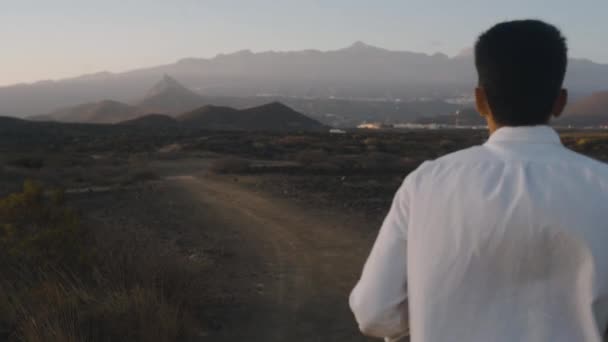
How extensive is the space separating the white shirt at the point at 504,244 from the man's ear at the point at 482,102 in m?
0.13

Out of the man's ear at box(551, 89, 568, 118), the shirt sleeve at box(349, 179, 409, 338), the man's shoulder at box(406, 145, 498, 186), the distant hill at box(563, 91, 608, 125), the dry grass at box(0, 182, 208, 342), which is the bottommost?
the distant hill at box(563, 91, 608, 125)

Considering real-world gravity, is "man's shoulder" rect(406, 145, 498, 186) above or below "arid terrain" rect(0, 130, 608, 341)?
above

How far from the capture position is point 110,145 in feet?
125

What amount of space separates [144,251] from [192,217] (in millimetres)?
5736

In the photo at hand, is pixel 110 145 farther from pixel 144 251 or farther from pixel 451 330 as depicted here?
pixel 451 330

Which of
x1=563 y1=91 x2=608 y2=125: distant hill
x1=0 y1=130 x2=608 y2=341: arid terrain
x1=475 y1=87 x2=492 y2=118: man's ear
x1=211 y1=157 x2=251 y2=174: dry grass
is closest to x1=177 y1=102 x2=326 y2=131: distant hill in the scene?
x1=563 y1=91 x2=608 y2=125: distant hill

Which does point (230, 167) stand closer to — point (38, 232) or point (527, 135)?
point (38, 232)

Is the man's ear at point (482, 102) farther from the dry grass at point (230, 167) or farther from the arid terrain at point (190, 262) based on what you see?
the dry grass at point (230, 167)

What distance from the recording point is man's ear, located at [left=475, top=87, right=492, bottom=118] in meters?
1.54

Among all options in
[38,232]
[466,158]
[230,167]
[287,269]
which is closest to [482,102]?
[466,158]

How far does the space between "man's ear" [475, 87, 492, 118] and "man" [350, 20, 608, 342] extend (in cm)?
4

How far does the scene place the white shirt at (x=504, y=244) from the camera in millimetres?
1312

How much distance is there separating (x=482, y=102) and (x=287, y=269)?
6115 millimetres

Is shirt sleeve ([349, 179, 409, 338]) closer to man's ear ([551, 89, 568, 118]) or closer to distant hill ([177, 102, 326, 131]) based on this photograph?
man's ear ([551, 89, 568, 118])
